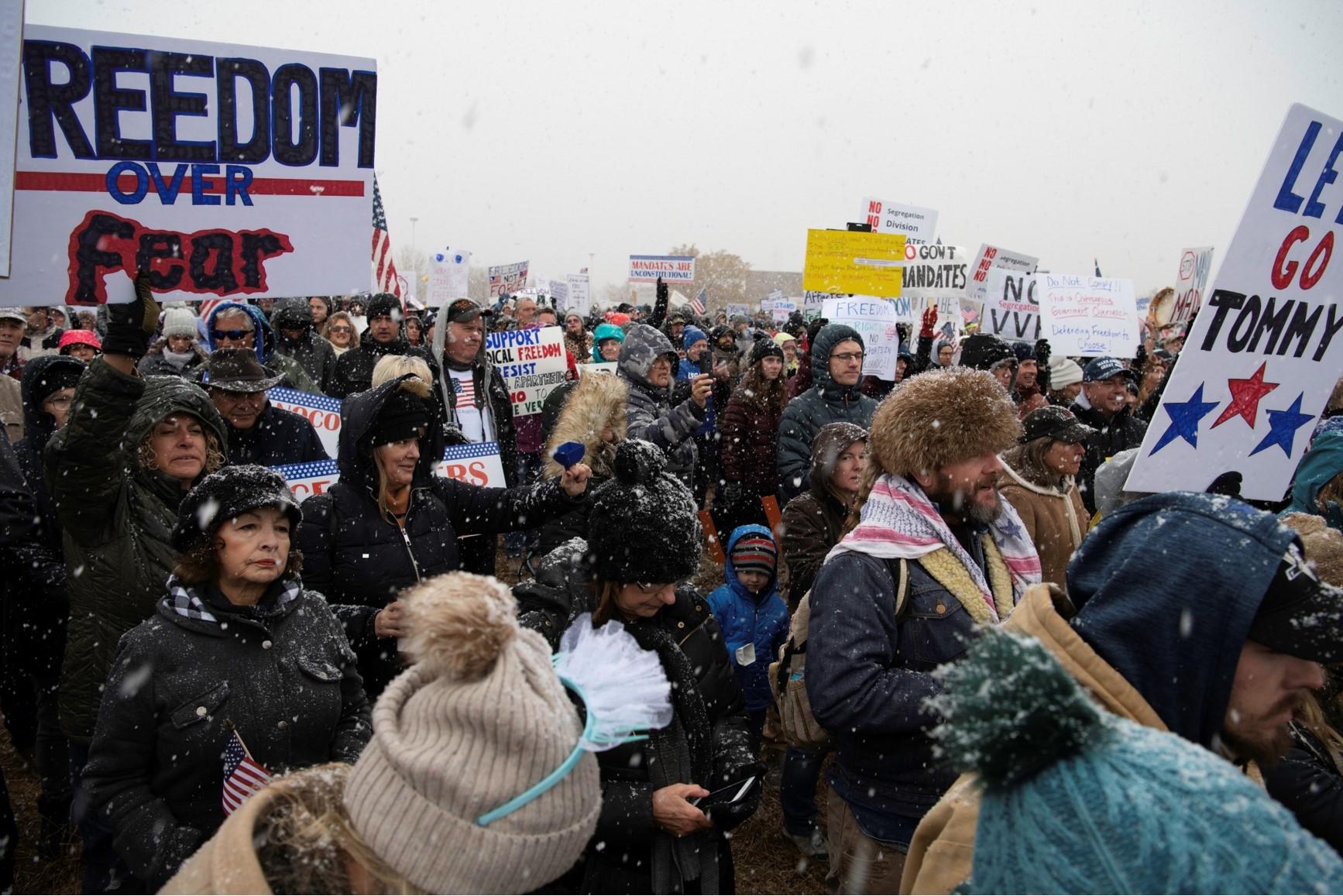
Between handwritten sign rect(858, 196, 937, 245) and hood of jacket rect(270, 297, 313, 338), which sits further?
handwritten sign rect(858, 196, 937, 245)

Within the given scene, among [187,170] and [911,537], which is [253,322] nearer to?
[187,170]

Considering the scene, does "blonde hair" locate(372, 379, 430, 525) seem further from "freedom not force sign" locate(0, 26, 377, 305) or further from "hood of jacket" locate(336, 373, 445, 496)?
"freedom not force sign" locate(0, 26, 377, 305)

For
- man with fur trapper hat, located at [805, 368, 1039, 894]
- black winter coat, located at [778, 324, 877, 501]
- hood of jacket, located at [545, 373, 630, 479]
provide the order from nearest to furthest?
1. man with fur trapper hat, located at [805, 368, 1039, 894]
2. hood of jacket, located at [545, 373, 630, 479]
3. black winter coat, located at [778, 324, 877, 501]

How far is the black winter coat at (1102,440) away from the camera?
6.07 metres

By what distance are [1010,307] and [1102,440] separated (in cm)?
591

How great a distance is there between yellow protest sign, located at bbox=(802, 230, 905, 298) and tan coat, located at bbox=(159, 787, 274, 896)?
31.8ft

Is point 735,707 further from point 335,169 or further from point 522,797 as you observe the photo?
point 335,169

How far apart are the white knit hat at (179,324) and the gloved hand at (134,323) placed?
3.99m

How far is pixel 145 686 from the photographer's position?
235cm

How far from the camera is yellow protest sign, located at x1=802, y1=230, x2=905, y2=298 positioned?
1044cm

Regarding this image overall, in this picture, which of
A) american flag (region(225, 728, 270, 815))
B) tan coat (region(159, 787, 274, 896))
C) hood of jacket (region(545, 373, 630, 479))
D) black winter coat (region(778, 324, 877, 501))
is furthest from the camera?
black winter coat (region(778, 324, 877, 501))

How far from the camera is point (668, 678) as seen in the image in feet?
8.05

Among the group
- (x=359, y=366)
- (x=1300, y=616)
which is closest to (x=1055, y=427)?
(x=1300, y=616)

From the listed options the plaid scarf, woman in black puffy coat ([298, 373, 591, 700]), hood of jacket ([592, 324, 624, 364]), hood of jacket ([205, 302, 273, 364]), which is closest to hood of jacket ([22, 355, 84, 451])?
hood of jacket ([205, 302, 273, 364])
